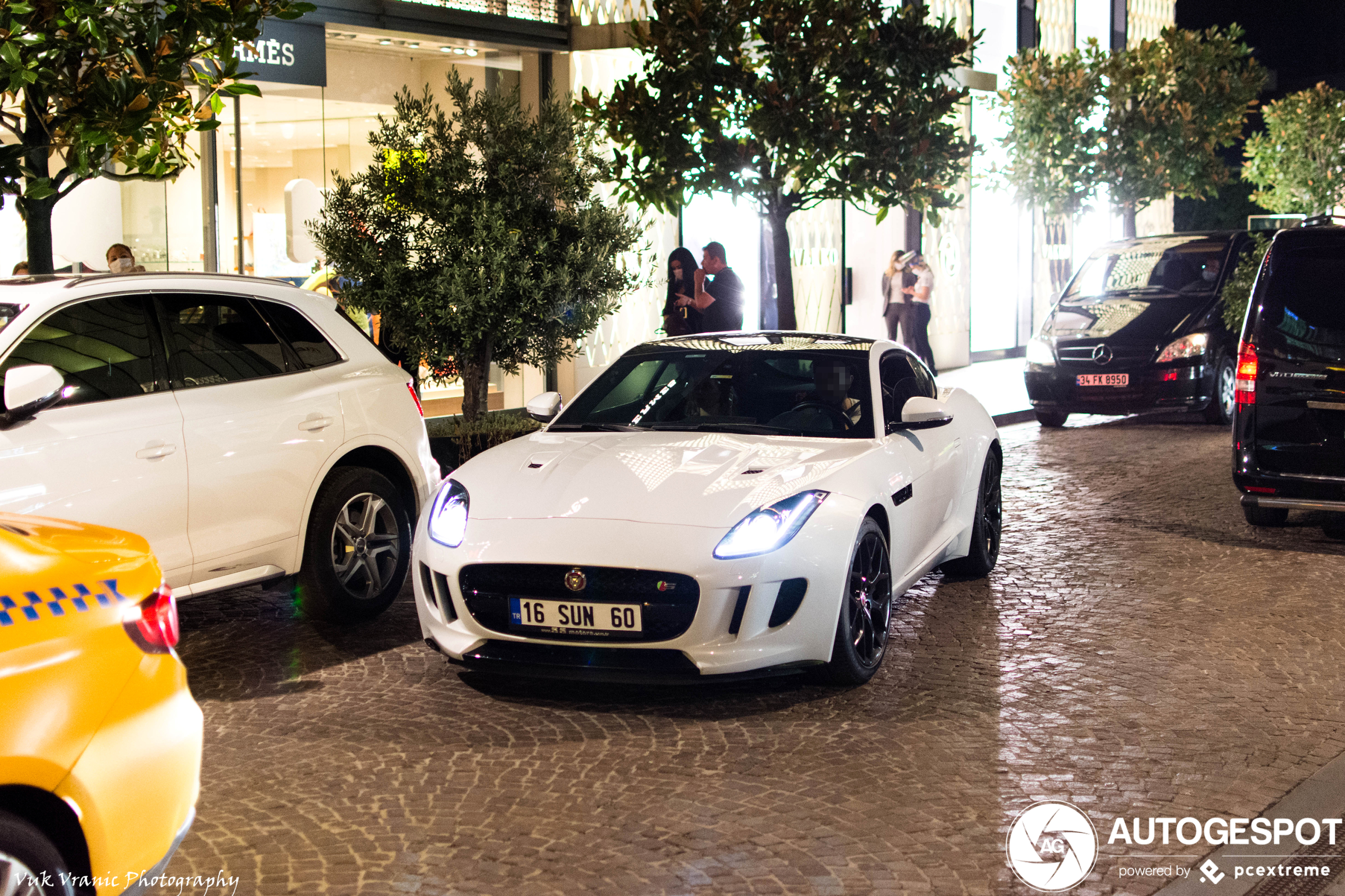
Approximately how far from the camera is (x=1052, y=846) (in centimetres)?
416

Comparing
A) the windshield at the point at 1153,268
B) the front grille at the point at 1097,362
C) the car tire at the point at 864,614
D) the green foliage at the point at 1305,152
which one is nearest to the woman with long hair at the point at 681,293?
the front grille at the point at 1097,362

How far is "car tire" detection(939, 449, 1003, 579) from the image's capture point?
779 centimetres

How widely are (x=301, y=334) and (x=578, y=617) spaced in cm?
245

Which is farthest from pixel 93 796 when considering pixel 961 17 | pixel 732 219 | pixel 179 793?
pixel 961 17

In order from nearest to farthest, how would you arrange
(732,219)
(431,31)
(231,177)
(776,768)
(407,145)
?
1. (776,768)
2. (407,145)
3. (231,177)
4. (431,31)
5. (732,219)

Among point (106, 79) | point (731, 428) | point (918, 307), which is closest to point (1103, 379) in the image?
point (918, 307)

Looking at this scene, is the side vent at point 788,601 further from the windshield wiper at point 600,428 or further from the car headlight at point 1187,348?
the car headlight at point 1187,348

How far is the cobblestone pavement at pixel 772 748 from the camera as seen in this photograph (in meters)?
4.06

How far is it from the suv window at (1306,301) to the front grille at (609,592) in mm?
5049

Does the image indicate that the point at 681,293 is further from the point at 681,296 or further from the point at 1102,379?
the point at 1102,379

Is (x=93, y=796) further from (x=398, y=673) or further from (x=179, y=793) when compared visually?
(x=398, y=673)

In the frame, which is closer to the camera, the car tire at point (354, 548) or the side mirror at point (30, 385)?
the side mirror at point (30, 385)

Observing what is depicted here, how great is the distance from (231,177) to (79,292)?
891 centimetres

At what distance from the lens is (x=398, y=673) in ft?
20.1
